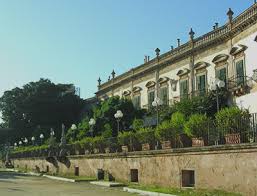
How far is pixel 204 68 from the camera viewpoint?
40.7 meters

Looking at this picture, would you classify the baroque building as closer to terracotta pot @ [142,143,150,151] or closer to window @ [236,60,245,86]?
window @ [236,60,245,86]

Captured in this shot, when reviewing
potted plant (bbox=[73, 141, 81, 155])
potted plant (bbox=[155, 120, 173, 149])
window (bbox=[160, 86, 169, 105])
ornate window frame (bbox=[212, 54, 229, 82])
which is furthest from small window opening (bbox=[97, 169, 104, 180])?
window (bbox=[160, 86, 169, 105])

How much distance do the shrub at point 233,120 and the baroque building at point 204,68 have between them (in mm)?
3214

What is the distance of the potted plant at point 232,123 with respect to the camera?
1791 cm

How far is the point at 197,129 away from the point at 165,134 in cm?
305

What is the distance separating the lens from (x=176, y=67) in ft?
148

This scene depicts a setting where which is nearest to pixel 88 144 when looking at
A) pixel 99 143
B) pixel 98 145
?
pixel 98 145

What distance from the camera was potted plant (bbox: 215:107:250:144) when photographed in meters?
17.9

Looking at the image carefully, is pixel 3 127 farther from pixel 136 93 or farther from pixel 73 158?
pixel 73 158

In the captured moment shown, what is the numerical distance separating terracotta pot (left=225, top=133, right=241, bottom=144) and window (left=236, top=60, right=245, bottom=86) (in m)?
17.0

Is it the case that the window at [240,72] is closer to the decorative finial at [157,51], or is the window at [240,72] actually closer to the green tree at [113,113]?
the decorative finial at [157,51]

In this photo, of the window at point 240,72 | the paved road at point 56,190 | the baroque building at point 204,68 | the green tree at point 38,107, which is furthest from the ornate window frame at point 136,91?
the paved road at point 56,190

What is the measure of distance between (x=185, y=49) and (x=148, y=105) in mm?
8212

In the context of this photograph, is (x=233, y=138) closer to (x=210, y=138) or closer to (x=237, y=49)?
(x=210, y=138)
